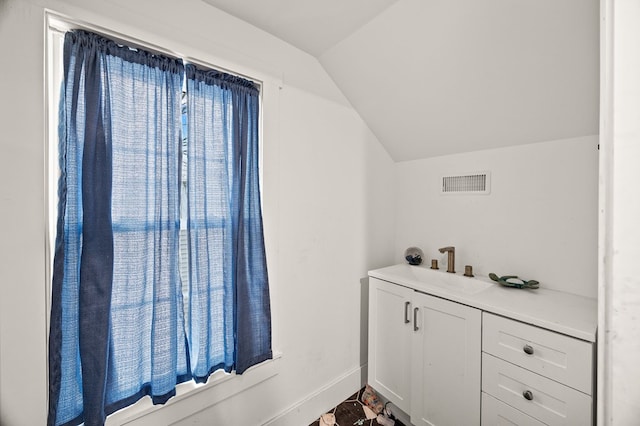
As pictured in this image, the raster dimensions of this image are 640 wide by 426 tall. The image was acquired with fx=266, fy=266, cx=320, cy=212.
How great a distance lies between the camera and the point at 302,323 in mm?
1838

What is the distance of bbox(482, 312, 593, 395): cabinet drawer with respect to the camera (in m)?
1.10

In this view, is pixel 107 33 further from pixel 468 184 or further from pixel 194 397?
pixel 468 184

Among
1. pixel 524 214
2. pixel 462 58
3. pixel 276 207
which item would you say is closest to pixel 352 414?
pixel 276 207

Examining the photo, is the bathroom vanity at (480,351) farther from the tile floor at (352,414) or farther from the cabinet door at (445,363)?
the tile floor at (352,414)

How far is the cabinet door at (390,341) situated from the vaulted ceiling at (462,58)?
120 cm

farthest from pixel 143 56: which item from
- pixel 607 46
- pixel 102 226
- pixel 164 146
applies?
pixel 607 46

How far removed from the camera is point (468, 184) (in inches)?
78.5

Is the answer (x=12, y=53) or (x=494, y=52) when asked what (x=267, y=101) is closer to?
(x=12, y=53)

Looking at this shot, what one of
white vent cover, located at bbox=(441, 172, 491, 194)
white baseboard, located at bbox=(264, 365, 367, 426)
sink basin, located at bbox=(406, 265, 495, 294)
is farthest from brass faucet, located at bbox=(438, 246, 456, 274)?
white baseboard, located at bbox=(264, 365, 367, 426)

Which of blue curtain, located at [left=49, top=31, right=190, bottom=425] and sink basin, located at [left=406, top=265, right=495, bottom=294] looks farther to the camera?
sink basin, located at [left=406, top=265, right=495, bottom=294]

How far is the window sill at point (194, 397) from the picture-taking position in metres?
1.20

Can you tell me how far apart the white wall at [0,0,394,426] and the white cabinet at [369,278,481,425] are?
30 centimetres

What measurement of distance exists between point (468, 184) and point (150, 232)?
2.07 meters

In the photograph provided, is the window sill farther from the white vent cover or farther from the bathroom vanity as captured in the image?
the white vent cover
